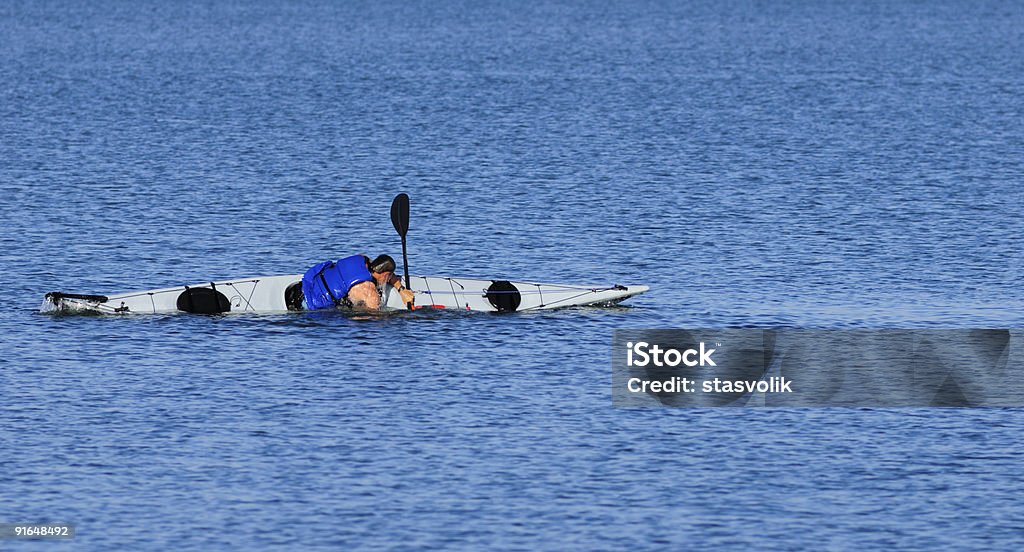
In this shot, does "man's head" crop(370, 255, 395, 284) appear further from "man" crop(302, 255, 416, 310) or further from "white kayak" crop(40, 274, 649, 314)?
"white kayak" crop(40, 274, 649, 314)

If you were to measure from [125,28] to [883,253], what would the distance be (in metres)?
116

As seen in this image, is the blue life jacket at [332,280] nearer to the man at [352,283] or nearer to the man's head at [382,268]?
the man at [352,283]

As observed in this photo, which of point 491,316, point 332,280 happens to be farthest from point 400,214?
point 491,316

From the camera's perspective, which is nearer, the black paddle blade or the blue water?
the blue water

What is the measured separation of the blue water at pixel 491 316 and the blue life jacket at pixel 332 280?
1.99ft

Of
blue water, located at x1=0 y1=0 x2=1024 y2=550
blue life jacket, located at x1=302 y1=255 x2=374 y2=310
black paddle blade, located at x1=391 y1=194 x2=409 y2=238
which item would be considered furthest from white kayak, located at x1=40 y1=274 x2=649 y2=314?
black paddle blade, located at x1=391 y1=194 x2=409 y2=238

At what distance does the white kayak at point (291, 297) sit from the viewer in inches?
1447

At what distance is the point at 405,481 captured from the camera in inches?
1049

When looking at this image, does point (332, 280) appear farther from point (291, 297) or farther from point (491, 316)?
point (491, 316)

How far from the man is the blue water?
0.51m

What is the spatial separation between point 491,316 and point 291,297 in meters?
4.21

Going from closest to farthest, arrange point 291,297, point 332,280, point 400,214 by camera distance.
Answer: point 332,280, point 291,297, point 400,214

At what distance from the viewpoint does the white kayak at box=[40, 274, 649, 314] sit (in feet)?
121

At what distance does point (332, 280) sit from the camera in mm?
36375
